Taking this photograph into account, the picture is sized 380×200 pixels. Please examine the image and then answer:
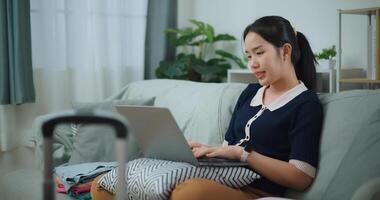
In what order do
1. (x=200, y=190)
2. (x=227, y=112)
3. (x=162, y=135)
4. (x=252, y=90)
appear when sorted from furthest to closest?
1. (x=227, y=112)
2. (x=252, y=90)
3. (x=162, y=135)
4. (x=200, y=190)

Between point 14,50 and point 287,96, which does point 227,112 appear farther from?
point 14,50

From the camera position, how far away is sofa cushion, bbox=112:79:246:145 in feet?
6.89

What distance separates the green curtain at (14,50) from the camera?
2.51 metres

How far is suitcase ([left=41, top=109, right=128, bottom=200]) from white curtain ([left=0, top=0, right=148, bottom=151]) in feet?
7.00

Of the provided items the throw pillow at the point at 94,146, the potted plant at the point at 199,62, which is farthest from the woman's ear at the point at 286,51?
the potted plant at the point at 199,62

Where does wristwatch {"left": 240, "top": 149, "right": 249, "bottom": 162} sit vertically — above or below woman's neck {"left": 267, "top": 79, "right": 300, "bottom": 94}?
below

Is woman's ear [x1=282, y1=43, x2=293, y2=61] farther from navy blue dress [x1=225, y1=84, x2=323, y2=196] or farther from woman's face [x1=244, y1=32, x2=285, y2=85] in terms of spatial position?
navy blue dress [x1=225, y1=84, x2=323, y2=196]

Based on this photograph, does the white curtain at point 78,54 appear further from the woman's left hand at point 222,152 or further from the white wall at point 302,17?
the woman's left hand at point 222,152

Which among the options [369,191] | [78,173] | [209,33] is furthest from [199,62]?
[369,191]

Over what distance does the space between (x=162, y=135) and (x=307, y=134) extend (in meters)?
0.44

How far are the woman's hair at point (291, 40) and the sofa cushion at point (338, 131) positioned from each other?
0.58 ft

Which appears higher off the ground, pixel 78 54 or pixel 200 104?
pixel 78 54

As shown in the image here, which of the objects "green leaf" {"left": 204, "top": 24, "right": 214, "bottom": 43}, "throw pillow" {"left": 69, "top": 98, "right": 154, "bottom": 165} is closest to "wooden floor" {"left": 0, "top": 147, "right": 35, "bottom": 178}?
"throw pillow" {"left": 69, "top": 98, "right": 154, "bottom": 165}

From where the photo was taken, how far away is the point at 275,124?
1549 millimetres
